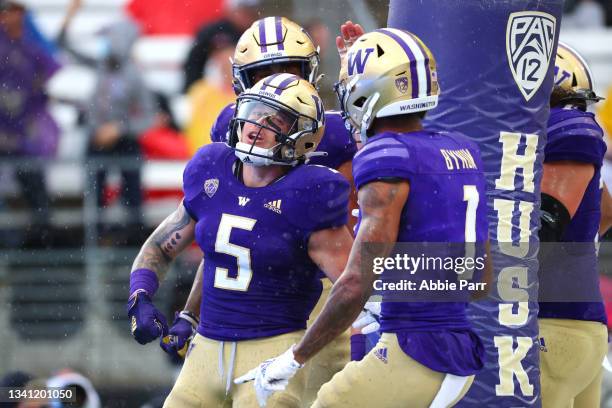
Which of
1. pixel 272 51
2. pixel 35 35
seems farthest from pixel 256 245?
pixel 35 35

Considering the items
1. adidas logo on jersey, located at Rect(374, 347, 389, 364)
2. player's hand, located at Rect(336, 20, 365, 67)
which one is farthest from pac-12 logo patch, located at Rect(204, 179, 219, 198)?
player's hand, located at Rect(336, 20, 365, 67)

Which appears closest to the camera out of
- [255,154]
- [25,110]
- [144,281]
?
[255,154]

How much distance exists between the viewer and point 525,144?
4836mm

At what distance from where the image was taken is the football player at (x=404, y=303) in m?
3.86

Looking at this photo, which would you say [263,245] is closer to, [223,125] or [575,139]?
A: [223,125]

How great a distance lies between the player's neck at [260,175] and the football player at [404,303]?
57 centimetres

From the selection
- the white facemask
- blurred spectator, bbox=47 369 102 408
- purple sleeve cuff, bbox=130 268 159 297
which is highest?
the white facemask

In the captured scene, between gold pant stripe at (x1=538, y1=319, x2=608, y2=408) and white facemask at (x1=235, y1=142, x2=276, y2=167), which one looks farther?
gold pant stripe at (x1=538, y1=319, x2=608, y2=408)

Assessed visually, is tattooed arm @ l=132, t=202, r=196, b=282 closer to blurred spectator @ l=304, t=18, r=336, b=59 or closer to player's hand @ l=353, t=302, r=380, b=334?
player's hand @ l=353, t=302, r=380, b=334

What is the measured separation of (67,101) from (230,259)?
17.3 feet

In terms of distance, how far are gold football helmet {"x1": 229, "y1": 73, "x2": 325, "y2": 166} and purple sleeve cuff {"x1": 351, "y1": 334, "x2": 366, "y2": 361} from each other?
86cm

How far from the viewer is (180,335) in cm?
470

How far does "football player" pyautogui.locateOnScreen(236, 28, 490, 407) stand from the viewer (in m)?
3.86

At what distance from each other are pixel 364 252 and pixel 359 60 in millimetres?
754
